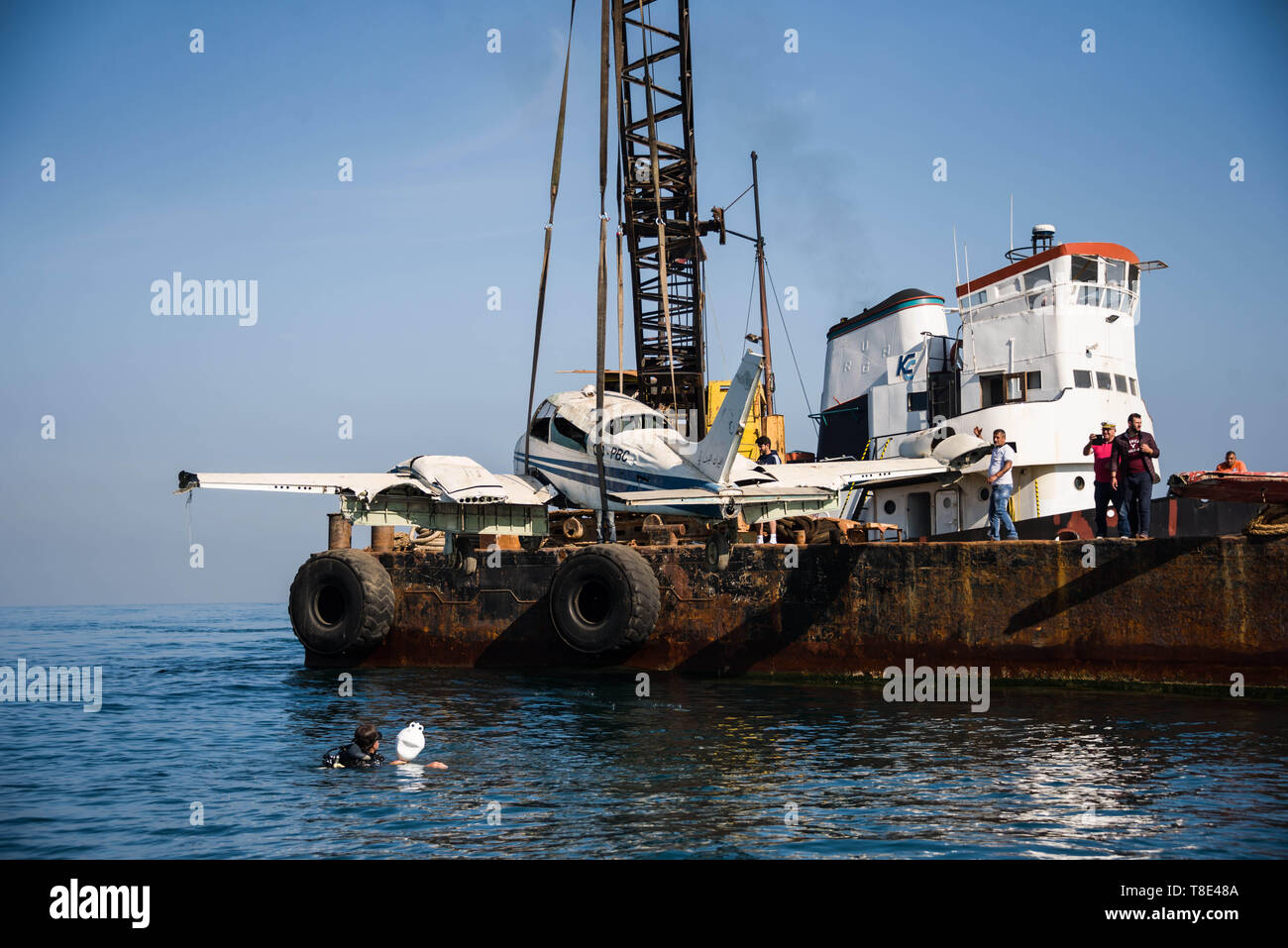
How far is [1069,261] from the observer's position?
2489 centimetres

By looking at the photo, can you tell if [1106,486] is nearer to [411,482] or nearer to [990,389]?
[990,389]

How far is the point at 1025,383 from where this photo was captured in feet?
82.2

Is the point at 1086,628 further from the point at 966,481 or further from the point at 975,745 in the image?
the point at 966,481

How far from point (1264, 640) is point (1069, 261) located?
1182 centimetres

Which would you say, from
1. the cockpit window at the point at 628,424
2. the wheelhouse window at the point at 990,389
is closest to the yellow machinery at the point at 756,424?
the wheelhouse window at the point at 990,389

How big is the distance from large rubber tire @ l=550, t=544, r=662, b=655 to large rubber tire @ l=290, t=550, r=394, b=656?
193 inches

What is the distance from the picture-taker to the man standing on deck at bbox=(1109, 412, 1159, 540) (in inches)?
692

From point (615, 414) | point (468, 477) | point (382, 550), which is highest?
point (615, 414)

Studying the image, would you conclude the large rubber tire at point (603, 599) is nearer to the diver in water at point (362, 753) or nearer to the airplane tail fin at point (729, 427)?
the airplane tail fin at point (729, 427)

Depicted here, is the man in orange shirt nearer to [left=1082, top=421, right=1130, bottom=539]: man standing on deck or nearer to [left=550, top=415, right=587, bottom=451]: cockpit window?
[left=1082, top=421, right=1130, bottom=539]: man standing on deck

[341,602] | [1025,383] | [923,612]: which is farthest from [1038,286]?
[341,602]

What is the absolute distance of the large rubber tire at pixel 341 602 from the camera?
23.3 m
